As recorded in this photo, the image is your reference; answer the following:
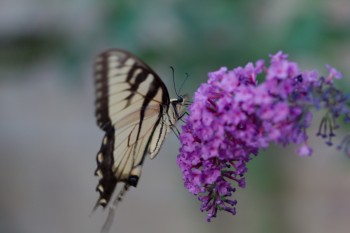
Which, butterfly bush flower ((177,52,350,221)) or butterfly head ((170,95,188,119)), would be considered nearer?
butterfly bush flower ((177,52,350,221))

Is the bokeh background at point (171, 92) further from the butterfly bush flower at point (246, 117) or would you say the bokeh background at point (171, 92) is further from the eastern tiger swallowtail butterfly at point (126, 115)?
the butterfly bush flower at point (246, 117)

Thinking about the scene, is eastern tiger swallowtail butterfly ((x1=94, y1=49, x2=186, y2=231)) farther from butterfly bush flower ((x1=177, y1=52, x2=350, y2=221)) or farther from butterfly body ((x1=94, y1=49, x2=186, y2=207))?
butterfly bush flower ((x1=177, y1=52, x2=350, y2=221))

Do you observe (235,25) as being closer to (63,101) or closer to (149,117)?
(149,117)

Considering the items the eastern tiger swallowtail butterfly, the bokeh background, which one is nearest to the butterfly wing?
the eastern tiger swallowtail butterfly

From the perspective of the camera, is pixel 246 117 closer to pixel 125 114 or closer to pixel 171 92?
pixel 125 114

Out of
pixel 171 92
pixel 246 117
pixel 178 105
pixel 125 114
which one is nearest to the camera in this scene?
pixel 246 117

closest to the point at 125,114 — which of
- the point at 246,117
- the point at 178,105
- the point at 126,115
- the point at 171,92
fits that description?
the point at 126,115

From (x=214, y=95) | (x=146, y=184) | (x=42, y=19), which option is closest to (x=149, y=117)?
(x=214, y=95)
